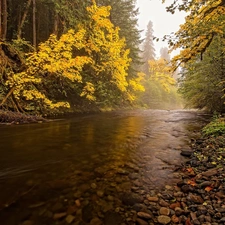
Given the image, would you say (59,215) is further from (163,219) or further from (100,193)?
(163,219)

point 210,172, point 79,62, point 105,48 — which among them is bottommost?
point 210,172

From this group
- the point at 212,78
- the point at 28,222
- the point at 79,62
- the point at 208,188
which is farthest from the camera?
the point at 79,62

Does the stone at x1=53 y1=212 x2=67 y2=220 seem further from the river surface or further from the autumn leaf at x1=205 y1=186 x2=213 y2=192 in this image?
the autumn leaf at x1=205 y1=186 x2=213 y2=192

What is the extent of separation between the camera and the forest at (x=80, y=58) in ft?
25.3

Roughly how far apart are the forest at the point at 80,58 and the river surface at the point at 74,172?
3917mm

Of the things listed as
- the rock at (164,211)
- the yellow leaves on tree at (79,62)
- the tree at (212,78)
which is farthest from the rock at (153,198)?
the yellow leaves on tree at (79,62)

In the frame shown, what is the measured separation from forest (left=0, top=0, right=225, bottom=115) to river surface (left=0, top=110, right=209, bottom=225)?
3917 mm

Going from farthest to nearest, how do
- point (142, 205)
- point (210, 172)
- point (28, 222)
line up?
point (210, 172)
point (142, 205)
point (28, 222)

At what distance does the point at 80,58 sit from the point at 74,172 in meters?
8.98

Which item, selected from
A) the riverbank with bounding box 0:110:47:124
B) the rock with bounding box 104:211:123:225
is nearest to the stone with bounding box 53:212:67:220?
the rock with bounding box 104:211:123:225

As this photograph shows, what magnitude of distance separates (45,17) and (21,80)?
967 centimetres

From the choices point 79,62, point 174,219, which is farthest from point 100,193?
point 79,62

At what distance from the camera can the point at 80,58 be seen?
1184 centimetres

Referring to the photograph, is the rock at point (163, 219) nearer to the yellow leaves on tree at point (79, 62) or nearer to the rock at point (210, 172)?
the rock at point (210, 172)
